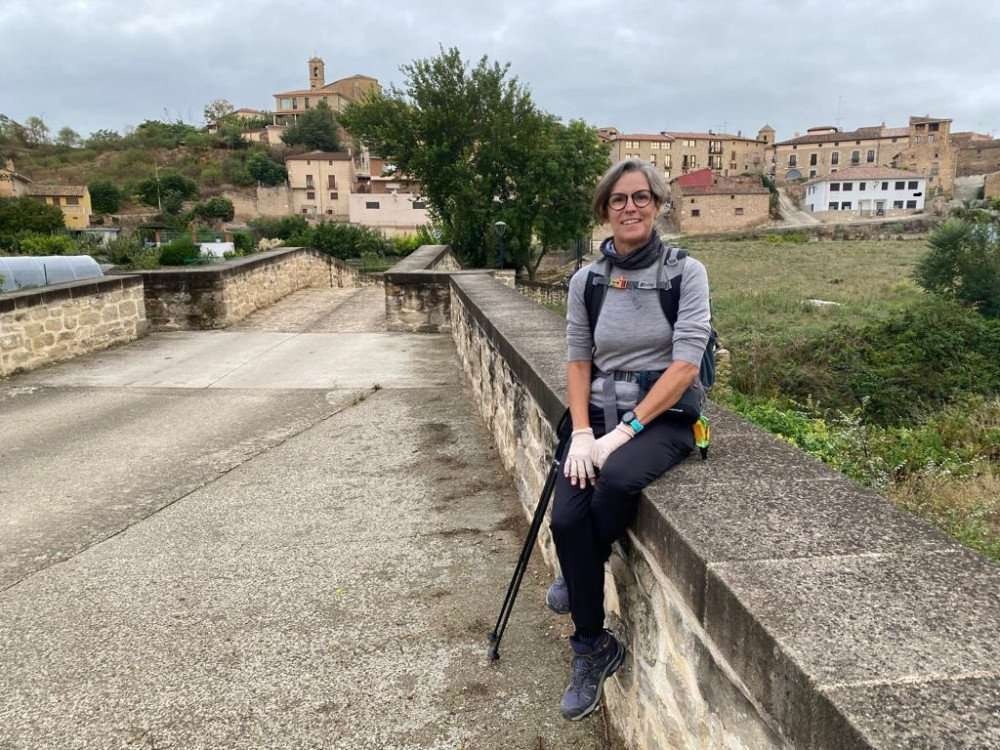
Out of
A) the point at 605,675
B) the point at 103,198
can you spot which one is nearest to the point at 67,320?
the point at 605,675

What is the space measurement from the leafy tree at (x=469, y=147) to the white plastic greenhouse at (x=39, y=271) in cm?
1918

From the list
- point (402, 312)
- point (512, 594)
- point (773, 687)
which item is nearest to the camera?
point (773, 687)

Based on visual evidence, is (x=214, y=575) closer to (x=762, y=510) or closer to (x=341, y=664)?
(x=341, y=664)

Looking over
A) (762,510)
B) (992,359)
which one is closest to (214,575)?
(762,510)

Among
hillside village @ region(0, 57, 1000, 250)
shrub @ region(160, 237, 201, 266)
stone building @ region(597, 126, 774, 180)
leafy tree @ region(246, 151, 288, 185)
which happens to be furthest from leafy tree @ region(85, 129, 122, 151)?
shrub @ region(160, 237, 201, 266)

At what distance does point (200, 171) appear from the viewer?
81188 mm

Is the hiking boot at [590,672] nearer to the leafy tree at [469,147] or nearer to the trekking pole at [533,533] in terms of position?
the trekking pole at [533,533]

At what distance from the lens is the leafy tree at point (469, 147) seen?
90.8 ft

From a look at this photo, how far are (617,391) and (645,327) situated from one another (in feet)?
0.72

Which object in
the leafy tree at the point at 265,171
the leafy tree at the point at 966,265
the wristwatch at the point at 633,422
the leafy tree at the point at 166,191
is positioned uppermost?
the leafy tree at the point at 265,171

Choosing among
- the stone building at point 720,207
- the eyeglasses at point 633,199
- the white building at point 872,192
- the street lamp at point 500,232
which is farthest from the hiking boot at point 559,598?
the white building at point 872,192

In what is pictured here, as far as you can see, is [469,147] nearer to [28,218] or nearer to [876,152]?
[28,218]

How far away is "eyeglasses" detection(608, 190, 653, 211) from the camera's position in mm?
2240

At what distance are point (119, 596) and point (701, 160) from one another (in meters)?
102
